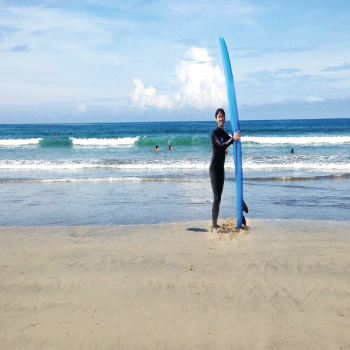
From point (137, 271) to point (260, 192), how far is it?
6343mm

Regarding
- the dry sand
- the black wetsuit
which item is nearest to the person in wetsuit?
the black wetsuit

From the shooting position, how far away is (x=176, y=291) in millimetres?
3646

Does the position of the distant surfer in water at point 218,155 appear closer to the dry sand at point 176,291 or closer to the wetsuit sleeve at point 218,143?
the wetsuit sleeve at point 218,143

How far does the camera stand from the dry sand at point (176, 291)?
290 centimetres

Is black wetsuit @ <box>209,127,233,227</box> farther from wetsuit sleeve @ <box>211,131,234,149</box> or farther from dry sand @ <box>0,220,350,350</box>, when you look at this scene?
dry sand @ <box>0,220,350,350</box>

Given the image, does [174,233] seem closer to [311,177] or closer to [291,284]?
[291,284]

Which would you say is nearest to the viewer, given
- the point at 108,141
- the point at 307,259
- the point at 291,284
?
the point at 291,284

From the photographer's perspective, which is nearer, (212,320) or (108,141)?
(212,320)

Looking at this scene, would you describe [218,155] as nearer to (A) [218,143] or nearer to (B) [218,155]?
(B) [218,155]

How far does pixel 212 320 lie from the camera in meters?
3.12

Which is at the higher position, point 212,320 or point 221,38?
point 221,38

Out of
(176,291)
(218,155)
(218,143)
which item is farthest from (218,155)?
(176,291)

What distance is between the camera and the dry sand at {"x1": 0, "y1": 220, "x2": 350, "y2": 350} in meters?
2.90

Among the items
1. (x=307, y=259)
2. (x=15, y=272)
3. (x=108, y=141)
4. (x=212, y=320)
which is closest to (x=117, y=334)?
(x=212, y=320)
